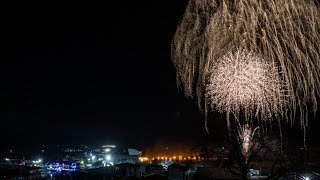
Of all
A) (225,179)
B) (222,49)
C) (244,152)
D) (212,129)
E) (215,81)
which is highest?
(222,49)

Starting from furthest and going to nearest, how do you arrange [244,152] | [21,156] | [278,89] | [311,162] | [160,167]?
[21,156] → [160,167] → [311,162] → [244,152] → [278,89]

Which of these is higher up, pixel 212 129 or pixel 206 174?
pixel 212 129

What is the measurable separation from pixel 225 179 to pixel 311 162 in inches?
216

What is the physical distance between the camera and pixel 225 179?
23.2 meters

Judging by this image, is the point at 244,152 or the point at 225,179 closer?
the point at 244,152

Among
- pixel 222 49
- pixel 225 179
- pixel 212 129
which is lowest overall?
pixel 225 179

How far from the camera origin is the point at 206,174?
24641 mm

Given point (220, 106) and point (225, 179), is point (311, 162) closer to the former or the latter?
point (225, 179)

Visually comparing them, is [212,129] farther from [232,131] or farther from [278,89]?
[278,89]

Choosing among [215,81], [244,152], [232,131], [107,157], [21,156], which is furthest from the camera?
[21,156]

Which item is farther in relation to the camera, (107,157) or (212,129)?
(107,157)

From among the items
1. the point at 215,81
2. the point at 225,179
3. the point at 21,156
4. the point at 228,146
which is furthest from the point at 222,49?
the point at 21,156

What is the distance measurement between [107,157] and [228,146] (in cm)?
5775

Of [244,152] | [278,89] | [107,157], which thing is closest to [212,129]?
[244,152]
